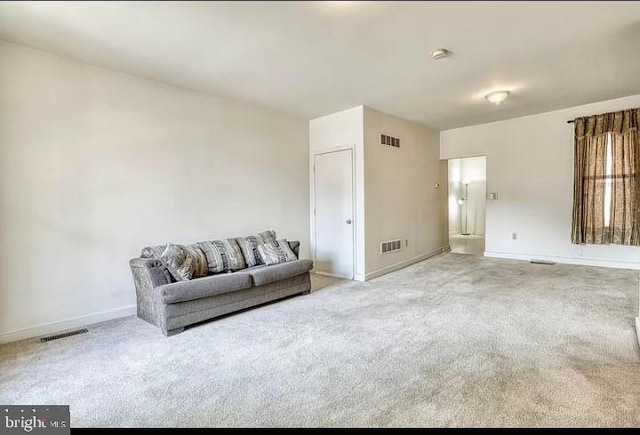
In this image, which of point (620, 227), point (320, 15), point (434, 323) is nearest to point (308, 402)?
point (434, 323)

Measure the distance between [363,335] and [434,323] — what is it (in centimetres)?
77

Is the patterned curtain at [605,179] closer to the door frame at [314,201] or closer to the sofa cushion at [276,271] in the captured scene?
the door frame at [314,201]

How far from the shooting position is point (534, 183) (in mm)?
6031

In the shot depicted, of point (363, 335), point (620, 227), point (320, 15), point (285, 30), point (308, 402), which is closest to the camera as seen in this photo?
point (308, 402)

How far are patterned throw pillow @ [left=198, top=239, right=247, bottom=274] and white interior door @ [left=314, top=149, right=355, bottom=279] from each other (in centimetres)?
179

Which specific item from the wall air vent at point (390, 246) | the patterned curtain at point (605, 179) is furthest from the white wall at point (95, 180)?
the patterned curtain at point (605, 179)

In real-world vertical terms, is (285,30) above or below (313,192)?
above

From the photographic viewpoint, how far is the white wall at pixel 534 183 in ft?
17.9

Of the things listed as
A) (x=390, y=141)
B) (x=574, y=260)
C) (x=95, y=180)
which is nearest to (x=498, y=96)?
(x=390, y=141)

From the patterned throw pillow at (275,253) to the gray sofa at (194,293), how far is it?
9.5 inches

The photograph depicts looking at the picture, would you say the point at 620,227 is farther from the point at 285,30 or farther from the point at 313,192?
the point at 285,30

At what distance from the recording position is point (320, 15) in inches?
93.4

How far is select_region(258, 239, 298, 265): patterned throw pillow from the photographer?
4059mm

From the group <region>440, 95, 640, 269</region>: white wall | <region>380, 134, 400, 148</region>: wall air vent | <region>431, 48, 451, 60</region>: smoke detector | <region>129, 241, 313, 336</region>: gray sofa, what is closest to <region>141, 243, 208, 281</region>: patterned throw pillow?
<region>129, 241, 313, 336</region>: gray sofa
